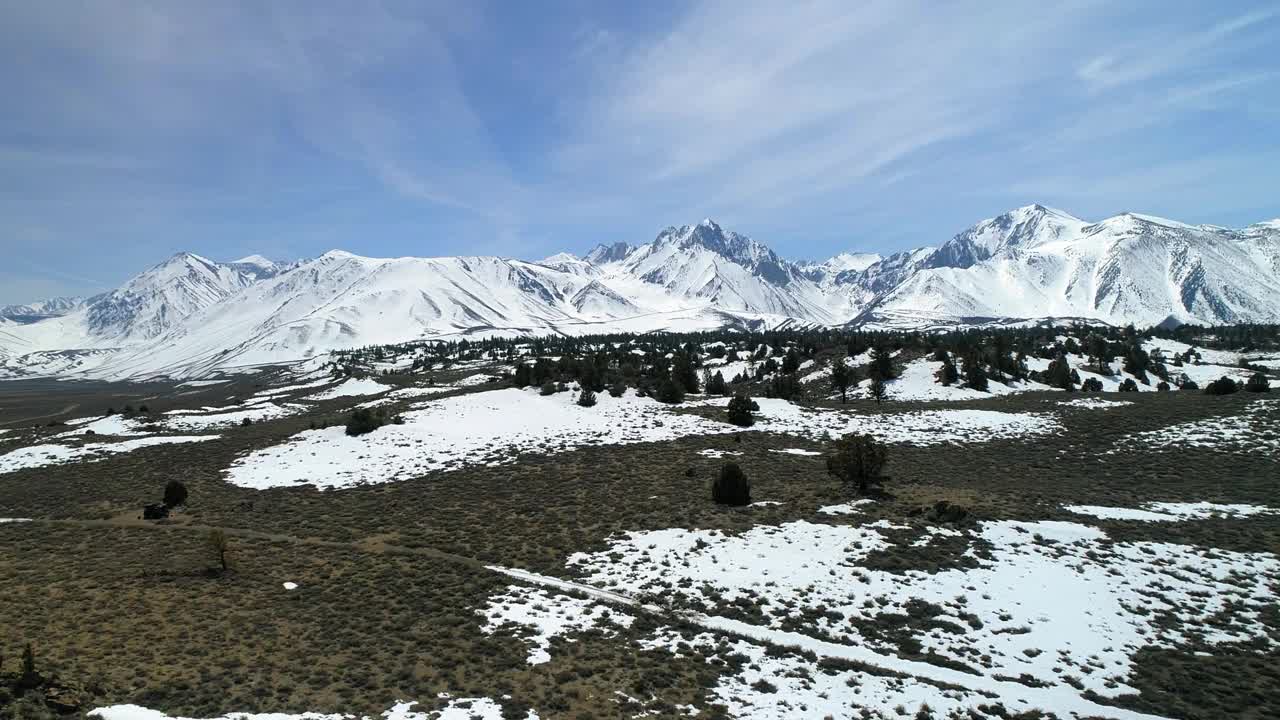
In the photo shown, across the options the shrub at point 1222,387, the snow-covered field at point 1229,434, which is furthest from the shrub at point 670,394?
the shrub at point 1222,387

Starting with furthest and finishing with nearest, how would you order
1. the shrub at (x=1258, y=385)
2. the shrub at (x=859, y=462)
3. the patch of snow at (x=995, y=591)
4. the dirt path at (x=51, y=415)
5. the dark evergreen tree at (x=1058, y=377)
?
the dirt path at (x=51, y=415) → the dark evergreen tree at (x=1058, y=377) → the shrub at (x=1258, y=385) → the shrub at (x=859, y=462) → the patch of snow at (x=995, y=591)

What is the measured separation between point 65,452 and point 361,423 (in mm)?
23457

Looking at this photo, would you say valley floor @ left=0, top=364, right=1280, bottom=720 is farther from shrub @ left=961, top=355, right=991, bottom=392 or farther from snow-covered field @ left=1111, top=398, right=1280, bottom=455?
shrub @ left=961, top=355, right=991, bottom=392

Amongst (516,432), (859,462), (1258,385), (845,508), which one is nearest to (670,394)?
(516,432)

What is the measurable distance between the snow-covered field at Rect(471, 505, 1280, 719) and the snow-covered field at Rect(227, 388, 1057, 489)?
2066 cm

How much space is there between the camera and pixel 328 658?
51.0 ft

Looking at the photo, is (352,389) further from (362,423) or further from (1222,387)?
(1222,387)

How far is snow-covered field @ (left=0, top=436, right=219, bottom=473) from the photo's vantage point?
43.2 meters

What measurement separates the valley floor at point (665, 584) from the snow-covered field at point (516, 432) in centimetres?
83

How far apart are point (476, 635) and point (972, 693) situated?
12918mm

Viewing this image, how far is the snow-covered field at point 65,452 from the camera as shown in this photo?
142 ft

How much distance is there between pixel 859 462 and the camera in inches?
1157

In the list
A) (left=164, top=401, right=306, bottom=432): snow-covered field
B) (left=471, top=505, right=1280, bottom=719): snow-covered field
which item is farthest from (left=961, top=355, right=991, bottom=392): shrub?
(left=164, top=401, right=306, bottom=432): snow-covered field

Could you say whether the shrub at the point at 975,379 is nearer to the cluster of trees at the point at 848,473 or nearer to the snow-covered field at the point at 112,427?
the cluster of trees at the point at 848,473
